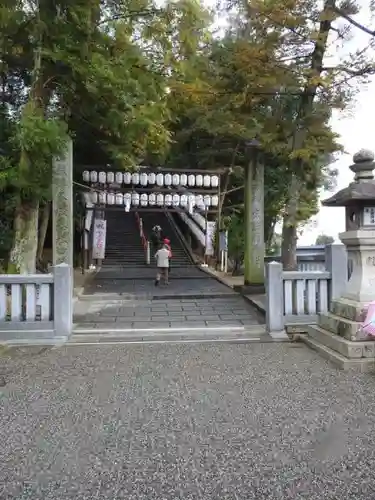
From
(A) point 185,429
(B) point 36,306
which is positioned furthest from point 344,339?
(B) point 36,306

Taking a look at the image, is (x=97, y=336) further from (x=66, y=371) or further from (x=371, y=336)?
(x=371, y=336)

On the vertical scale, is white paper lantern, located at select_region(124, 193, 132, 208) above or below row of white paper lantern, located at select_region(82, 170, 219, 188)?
below

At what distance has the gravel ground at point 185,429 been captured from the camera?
261cm

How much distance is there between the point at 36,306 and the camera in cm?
675

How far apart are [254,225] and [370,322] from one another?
6.37 metres

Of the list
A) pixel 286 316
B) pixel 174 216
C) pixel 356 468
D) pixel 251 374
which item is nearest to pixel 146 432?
pixel 356 468

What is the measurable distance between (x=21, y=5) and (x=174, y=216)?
750 inches

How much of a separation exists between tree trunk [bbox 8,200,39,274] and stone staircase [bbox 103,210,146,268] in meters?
10.1

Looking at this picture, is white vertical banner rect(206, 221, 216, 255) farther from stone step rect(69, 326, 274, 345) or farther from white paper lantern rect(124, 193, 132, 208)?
stone step rect(69, 326, 274, 345)

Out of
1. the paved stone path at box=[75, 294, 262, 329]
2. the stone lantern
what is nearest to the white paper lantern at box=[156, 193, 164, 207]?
the paved stone path at box=[75, 294, 262, 329]

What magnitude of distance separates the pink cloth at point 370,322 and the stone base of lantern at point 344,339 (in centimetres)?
10

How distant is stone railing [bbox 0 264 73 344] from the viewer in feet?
21.6

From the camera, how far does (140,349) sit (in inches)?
239

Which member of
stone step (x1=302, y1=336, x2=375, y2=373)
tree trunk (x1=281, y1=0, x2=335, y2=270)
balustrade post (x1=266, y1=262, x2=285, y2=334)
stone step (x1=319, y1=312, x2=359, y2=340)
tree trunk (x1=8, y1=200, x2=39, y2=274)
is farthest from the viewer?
tree trunk (x1=8, y1=200, x2=39, y2=274)
